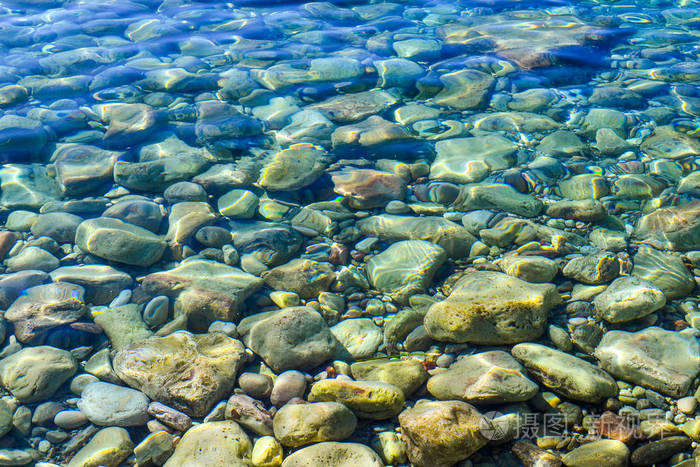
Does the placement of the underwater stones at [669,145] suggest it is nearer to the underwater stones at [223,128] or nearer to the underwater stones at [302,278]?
the underwater stones at [302,278]

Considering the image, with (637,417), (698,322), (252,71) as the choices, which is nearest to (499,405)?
(637,417)

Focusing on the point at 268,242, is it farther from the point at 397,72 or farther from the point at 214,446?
the point at 397,72

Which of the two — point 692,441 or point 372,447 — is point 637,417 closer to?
point 692,441

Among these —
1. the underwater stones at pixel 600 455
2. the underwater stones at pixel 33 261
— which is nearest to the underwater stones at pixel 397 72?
the underwater stones at pixel 33 261

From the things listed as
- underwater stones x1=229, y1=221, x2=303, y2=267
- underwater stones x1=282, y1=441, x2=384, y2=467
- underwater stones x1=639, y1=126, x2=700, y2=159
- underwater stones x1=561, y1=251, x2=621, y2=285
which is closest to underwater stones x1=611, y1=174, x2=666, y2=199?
underwater stones x1=639, y1=126, x2=700, y2=159

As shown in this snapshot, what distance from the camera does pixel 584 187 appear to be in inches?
170

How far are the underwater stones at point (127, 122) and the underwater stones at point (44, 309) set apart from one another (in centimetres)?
203

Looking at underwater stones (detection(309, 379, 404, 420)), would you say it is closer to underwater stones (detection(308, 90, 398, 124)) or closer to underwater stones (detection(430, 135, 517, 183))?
underwater stones (detection(430, 135, 517, 183))

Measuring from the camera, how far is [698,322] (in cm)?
301

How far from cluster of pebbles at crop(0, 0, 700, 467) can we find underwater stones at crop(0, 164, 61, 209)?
0.08 feet

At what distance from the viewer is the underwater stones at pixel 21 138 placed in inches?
192

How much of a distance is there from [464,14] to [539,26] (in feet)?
4.31

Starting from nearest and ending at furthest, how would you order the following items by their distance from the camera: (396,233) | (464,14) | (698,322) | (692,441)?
(692,441) → (698,322) → (396,233) → (464,14)

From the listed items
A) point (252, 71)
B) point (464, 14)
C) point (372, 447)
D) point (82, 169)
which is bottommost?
point (372, 447)
